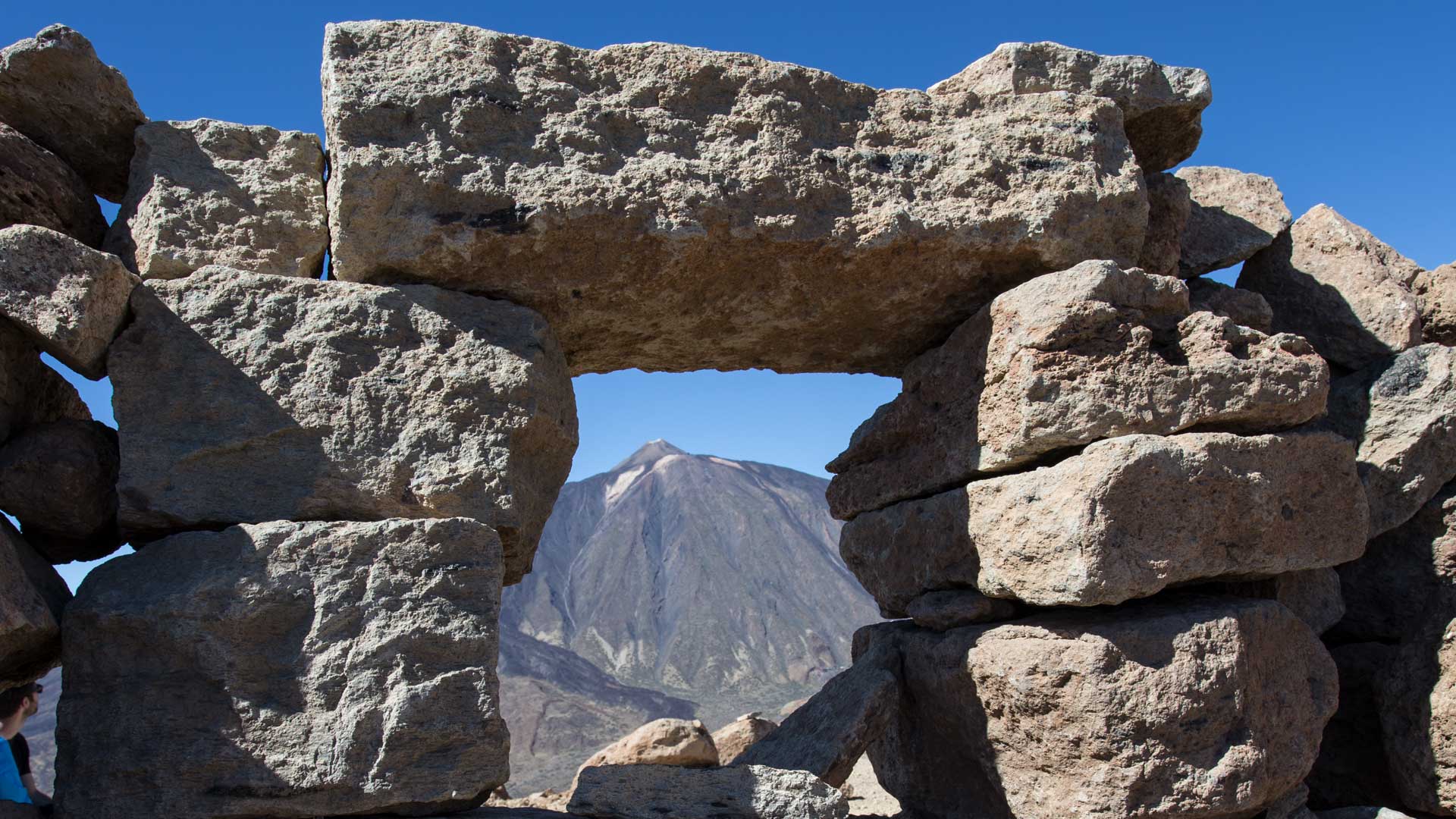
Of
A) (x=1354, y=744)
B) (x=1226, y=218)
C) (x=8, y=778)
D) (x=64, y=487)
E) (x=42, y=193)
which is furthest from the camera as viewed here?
(x=1226, y=218)

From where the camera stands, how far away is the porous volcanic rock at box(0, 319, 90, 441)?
8.84ft

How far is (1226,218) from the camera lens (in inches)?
162

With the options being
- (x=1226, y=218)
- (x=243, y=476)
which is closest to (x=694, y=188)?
(x=243, y=476)

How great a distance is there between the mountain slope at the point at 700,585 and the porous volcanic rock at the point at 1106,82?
17.0 meters

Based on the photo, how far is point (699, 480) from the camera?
89.3ft

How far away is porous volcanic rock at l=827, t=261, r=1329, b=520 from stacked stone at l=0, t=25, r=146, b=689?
2425 millimetres

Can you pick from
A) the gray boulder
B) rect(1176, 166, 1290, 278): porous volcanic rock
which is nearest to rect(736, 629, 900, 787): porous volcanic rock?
the gray boulder

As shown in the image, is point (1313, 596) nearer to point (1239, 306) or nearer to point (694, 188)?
point (1239, 306)

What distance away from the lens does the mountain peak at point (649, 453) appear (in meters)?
29.2

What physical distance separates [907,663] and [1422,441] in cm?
191

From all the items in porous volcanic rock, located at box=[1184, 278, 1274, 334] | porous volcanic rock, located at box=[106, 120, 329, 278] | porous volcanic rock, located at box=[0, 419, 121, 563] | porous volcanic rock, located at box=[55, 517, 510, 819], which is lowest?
porous volcanic rock, located at box=[55, 517, 510, 819]

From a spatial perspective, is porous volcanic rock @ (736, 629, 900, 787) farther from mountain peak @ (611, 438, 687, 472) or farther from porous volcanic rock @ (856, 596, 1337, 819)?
mountain peak @ (611, 438, 687, 472)

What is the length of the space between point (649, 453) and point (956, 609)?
2678 centimetres

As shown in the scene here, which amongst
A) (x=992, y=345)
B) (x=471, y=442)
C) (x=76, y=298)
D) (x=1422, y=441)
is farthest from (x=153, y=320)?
(x=1422, y=441)
